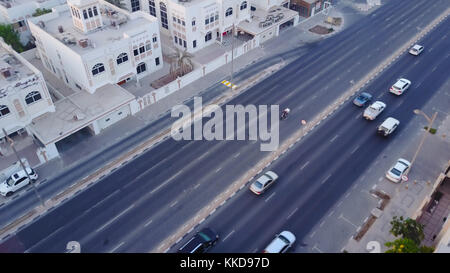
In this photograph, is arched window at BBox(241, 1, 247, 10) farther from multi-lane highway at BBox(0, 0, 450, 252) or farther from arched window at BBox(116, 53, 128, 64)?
arched window at BBox(116, 53, 128, 64)

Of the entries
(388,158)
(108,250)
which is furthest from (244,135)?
(108,250)

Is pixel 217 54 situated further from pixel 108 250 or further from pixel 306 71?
pixel 108 250

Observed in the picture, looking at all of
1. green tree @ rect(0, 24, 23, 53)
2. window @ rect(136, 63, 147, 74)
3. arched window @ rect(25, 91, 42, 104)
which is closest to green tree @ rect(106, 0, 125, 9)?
window @ rect(136, 63, 147, 74)

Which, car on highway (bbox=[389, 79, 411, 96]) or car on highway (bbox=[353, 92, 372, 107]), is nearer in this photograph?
car on highway (bbox=[353, 92, 372, 107])

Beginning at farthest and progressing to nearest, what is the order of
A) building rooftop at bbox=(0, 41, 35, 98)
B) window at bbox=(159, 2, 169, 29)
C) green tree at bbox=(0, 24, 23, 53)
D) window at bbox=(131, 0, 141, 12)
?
1. window at bbox=(131, 0, 141, 12)
2. window at bbox=(159, 2, 169, 29)
3. green tree at bbox=(0, 24, 23, 53)
4. building rooftop at bbox=(0, 41, 35, 98)

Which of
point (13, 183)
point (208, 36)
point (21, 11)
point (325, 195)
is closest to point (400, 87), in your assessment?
point (325, 195)

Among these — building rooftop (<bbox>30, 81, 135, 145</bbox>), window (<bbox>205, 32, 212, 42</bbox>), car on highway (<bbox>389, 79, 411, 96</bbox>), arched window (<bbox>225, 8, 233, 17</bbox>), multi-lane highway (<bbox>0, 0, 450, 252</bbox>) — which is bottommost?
multi-lane highway (<bbox>0, 0, 450, 252</bbox>)

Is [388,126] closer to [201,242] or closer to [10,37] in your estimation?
[201,242]
